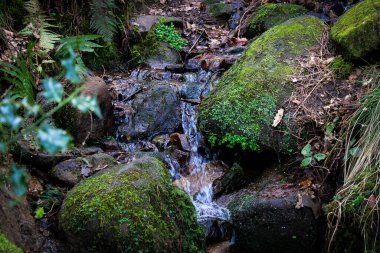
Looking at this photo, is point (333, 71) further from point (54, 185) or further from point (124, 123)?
point (54, 185)

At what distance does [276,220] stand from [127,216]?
4.79ft

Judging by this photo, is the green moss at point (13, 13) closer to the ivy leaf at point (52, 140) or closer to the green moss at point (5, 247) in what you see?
the green moss at point (5, 247)

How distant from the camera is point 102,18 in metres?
5.59

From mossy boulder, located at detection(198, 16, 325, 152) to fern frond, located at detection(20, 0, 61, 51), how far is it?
6.31 feet

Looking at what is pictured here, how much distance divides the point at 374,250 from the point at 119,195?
1.96 meters

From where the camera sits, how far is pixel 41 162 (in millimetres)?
3609

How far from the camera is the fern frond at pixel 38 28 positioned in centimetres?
458

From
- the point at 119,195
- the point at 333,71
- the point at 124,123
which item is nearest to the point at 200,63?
the point at 124,123

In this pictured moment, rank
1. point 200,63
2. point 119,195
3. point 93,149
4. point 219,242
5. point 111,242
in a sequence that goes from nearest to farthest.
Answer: point 111,242 → point 119,195 → point 219,242 → point 93,149 → point 200,63

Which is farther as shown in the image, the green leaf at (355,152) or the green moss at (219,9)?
the green moss at (219,9)

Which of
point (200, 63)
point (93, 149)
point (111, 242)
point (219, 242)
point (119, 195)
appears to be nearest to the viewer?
point (111, 242)

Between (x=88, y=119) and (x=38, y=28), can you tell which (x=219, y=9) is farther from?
(x=88, y=119)

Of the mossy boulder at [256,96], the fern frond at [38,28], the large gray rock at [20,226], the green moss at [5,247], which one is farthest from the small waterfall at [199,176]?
the green moss at [5,247]

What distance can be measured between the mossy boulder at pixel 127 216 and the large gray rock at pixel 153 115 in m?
1.46
